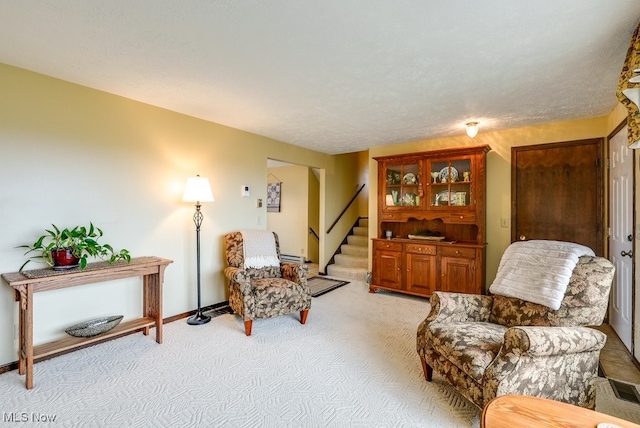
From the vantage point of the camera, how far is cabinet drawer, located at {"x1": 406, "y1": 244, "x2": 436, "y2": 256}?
159 inches

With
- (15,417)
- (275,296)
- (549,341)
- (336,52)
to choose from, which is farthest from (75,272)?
(549,341)

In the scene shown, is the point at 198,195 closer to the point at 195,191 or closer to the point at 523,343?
the point at 195,191

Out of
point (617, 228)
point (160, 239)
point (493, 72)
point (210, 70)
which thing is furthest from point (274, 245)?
point (617, 228)

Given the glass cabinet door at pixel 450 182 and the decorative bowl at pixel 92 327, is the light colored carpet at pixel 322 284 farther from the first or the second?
the decorative bowl at pixel 92 327

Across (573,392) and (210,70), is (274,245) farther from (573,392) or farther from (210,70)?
(573,392)

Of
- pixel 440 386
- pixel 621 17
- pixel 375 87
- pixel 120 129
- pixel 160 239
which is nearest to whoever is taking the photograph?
pixel 621 17

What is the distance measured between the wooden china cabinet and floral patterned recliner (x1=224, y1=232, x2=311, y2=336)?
5.39 ft

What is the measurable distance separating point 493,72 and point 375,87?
0.90 metres

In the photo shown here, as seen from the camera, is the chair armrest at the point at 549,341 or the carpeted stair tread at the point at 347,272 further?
the carpeted stair tread at the point at 347,272

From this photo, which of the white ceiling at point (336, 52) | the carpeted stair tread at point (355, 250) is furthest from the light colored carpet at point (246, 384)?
the carpeted stair tread at point (355, 250)

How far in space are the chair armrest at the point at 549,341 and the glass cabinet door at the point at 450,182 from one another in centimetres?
252

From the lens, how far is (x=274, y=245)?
3.75 m

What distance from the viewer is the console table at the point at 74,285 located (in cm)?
208

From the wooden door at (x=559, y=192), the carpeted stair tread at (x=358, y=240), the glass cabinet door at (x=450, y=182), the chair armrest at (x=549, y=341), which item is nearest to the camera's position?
the chair armrest at (x=549, y=341)
